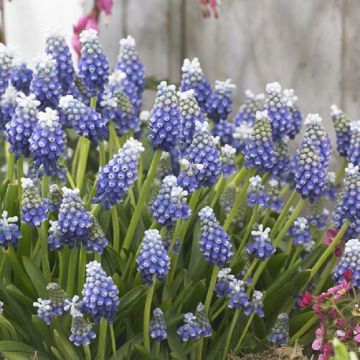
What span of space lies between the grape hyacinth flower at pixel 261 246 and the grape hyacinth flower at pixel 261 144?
19 centimetres

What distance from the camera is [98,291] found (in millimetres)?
2270

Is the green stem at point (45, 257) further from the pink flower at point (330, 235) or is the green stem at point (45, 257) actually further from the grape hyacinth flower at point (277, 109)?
the pink flower at point (330, 235)

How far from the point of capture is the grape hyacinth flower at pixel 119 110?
2818 mm

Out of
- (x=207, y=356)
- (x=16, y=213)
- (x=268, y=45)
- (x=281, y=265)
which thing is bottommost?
(x=207, y=356)

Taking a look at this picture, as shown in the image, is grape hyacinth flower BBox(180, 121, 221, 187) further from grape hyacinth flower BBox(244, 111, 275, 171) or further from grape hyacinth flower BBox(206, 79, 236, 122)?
grape hyacinth flower BBox(206, 79, 236, 122)

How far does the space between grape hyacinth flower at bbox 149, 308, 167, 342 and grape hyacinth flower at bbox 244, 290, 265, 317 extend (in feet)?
0.85

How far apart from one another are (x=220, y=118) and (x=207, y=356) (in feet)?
2.63

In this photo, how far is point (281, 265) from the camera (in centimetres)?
281

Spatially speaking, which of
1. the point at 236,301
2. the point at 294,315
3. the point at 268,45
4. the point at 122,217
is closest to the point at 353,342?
the point at 236,301

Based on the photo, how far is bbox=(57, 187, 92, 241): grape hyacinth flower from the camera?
91.1 inches

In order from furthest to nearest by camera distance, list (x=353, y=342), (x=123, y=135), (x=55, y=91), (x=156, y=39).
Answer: (x=156, y=39) → (x=123, y=135) → (x=55, y=91) → (x=353, y=342)

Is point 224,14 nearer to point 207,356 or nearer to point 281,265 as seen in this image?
point 281,265

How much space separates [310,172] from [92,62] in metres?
0.69

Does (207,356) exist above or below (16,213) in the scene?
below
